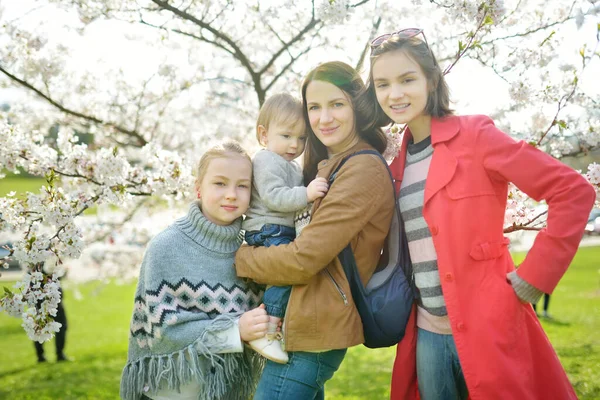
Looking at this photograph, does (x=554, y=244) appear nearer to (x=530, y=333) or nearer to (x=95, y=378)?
(x=530, y=333)

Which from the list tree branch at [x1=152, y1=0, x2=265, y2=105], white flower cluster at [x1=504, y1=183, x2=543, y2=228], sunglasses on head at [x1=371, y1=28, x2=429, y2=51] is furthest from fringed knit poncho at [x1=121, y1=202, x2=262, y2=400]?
tree branch at [x1=152, y1=0, x2=265, y2=105]

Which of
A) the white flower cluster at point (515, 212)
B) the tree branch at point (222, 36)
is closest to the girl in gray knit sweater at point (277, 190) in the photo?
the white flower cluster at point (515, 212)

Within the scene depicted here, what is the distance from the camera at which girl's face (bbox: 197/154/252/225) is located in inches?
87.3

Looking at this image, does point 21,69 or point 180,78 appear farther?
point 180,78

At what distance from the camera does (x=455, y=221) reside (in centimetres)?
A: 198

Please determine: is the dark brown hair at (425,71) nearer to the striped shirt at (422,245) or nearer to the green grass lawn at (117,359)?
the striped shirt at (422,245)

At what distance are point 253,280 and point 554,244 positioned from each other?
1100 millimetres

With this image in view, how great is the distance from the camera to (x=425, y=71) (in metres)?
2.13

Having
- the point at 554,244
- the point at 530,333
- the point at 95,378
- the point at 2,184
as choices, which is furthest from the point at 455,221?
the point at 2,184

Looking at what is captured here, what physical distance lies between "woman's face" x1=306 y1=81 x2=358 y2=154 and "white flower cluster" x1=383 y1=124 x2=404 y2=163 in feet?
0.92

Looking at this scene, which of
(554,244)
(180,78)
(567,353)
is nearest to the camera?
(554,244)

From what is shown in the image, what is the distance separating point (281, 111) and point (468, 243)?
924 mm

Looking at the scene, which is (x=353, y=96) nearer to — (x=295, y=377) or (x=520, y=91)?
(x=295, y=377)

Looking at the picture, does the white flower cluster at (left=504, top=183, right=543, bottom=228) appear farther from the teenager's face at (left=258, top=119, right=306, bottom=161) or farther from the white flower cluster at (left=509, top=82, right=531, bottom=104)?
the teenager's face at (left=258, top=119, right=306, bottom=161)
